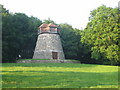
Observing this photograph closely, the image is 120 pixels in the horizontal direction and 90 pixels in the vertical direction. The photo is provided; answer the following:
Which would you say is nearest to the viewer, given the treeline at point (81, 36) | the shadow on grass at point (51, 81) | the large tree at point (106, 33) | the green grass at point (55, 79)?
the shadow on grass at point (51, 81)

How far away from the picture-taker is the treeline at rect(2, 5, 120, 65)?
1150 inches

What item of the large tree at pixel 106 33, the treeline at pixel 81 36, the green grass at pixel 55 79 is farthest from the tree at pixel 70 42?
the green grass at pixel 55 79

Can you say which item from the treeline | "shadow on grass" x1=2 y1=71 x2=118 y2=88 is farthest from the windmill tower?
"shadow on grass" x1=2 y1=71 x2=118 y2=88

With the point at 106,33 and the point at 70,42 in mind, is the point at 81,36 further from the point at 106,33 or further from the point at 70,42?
the point at 106,33

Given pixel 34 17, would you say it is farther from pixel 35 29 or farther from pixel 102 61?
pixel 102 61

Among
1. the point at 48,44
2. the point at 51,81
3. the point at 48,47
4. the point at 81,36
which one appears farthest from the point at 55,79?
the point at 81,36

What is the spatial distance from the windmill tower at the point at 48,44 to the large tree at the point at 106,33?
5.73 m

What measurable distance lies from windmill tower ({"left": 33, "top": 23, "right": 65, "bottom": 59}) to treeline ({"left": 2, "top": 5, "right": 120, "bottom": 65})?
4398mm

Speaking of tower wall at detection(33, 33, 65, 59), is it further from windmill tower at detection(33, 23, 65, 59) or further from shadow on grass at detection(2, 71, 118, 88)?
shadow on grass at detection(2, 71, 118, 88)

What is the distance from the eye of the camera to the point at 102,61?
128 feet

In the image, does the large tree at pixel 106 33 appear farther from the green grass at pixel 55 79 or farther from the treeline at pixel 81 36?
the green grass at pixel 55 79

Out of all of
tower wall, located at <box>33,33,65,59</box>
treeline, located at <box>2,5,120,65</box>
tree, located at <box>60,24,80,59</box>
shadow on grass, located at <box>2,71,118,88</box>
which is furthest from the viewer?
tree, located at <box>60,24,80,59</box>

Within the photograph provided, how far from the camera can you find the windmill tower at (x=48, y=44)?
31942 millimetres

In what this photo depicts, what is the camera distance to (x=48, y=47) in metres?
32.3
